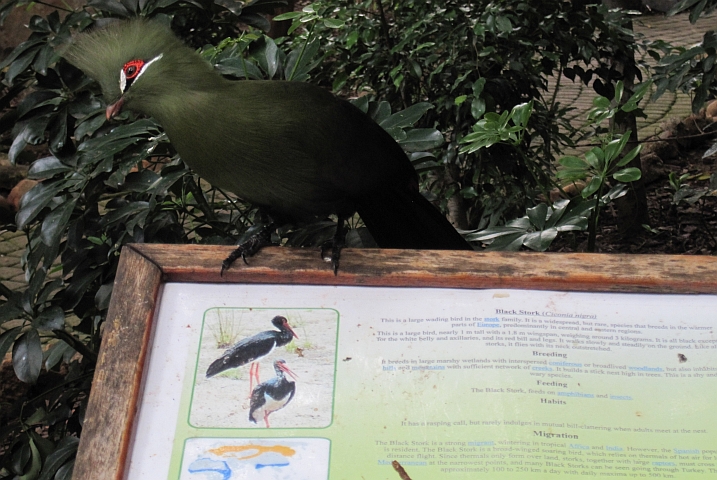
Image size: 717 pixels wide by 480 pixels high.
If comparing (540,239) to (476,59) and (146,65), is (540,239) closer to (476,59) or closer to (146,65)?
(146,65)

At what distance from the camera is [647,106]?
18.9ft

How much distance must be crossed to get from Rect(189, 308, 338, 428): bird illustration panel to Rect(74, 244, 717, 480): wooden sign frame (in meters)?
0.10

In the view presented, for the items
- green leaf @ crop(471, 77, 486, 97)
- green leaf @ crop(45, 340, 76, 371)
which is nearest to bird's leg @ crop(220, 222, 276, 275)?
green leaf @ crop(45, 340, 76, 371)

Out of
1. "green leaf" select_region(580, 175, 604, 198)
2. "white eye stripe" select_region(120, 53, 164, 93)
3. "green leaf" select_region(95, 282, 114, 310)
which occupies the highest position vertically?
"white eye stripe" select_region(120, 53, 164, 93)

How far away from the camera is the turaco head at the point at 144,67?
59.4 inches

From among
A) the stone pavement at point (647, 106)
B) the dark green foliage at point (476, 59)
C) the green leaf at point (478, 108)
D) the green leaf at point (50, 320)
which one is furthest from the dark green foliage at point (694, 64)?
the green leaf at point (50, 320)

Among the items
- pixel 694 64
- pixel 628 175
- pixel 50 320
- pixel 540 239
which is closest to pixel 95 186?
pixel 50 320

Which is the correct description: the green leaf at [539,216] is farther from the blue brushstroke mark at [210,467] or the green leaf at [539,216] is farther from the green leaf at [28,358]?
the green leaf at [28,358]

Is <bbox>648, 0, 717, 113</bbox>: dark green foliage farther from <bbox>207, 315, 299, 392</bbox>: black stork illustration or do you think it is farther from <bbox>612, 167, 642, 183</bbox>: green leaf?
<bbox>207, 315, 299, 392</bbox>: black stork illustration

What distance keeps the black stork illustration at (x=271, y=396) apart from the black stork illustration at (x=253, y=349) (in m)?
0.02

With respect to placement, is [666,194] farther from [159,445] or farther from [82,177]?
[159,445]

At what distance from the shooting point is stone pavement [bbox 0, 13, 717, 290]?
14.4 feet

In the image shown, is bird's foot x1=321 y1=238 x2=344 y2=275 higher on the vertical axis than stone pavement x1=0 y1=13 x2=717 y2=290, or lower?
lower

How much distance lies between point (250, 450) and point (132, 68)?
0.89 meters
